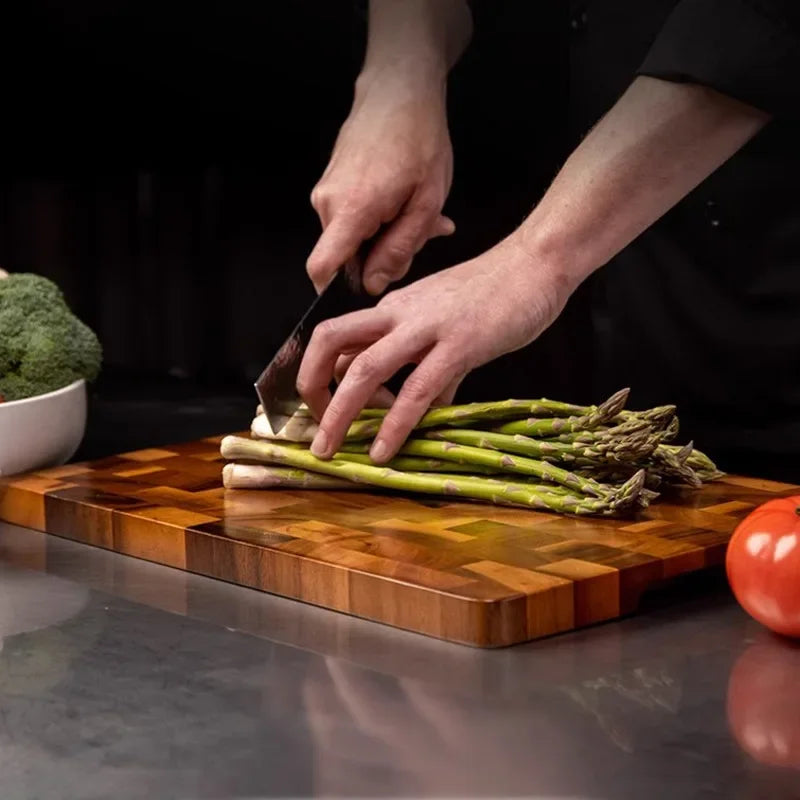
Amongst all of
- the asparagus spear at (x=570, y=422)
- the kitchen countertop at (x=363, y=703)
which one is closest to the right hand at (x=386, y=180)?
the asparagus spear at (x=570, y=422)

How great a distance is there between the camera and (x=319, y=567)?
57.4 inches

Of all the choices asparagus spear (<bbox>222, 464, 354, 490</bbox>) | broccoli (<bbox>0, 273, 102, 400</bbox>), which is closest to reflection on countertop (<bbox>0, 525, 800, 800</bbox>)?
asparagus spear (<bbox>222, 464, 354, 490</bbox>)

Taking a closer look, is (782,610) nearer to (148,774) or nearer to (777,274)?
(148,774)

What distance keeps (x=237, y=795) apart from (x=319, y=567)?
0.42m

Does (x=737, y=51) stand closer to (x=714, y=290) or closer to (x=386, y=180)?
(x=386, y=180)

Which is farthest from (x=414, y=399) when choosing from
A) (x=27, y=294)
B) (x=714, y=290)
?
(x=714, y=290)

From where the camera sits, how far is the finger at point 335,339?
1752mm

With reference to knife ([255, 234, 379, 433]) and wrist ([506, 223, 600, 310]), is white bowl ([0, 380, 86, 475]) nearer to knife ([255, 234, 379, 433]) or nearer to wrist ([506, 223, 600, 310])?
knife ([255, 234, 379, 433])

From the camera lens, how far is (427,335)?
1.72 meters

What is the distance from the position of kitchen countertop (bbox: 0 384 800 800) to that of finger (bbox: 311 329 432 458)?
0.83ft

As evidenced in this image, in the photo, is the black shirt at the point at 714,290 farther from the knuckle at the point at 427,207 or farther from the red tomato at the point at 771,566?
the red tomato at the point at 771,566

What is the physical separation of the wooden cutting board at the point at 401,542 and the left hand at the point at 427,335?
0.09 metres

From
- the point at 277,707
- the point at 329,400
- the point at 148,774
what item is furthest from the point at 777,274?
the point at 148,774

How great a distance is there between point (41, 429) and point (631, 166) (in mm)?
751
